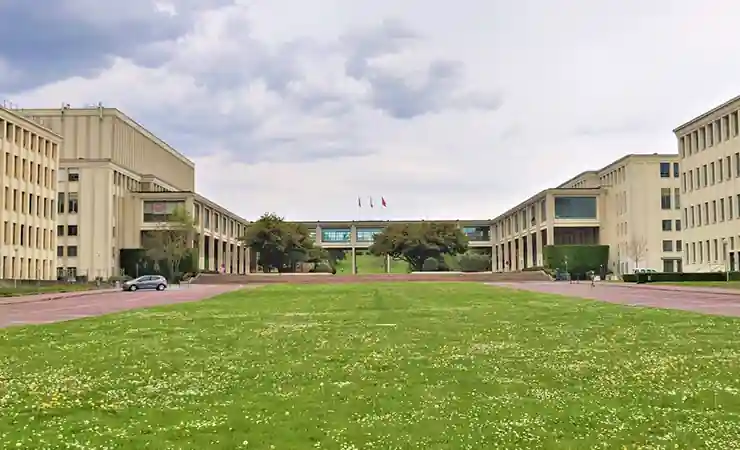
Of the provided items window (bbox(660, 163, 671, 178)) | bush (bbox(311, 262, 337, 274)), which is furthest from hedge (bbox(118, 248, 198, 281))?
window (bbox(660, 163, 671, 178))

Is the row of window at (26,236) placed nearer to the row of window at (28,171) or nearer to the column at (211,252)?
the row of window at (28,171)

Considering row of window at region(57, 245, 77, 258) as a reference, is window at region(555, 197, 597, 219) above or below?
above

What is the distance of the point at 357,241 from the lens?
15550 centimetres

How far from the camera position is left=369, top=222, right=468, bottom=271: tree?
4729 inches

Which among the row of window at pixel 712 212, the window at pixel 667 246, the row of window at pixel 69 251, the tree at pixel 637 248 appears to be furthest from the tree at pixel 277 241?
the row of window at pixel 712 212

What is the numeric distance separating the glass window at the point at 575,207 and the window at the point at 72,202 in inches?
2339

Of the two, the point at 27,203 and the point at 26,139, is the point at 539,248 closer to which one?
the point at 27,203

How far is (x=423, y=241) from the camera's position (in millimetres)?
119875

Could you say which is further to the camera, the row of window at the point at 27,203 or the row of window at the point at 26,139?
the row of window at the point at 27,203

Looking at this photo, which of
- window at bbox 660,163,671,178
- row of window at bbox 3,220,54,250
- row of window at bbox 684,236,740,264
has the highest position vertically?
window at bbox 660,163,671,178

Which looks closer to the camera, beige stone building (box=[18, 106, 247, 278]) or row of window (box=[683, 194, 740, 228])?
row of window (box=[683, 194, 740, 228])

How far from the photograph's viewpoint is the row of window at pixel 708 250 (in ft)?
243

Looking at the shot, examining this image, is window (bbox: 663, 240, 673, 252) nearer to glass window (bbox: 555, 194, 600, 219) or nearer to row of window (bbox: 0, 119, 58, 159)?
glass window (bbox: 555, 194, 600, 219)

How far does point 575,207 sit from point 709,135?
25543 millimetres
